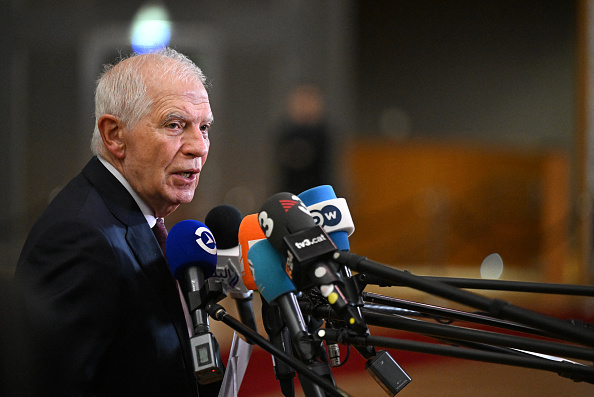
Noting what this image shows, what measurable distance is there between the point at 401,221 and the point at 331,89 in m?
1.63

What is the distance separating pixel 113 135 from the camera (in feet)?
5.04

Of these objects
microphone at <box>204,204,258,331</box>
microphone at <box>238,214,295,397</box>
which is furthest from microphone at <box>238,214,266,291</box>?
microphone at <box>204,204,258,331</box>

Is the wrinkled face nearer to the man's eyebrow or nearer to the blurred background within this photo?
the man's eyebrow

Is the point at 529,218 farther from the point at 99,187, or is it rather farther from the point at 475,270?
the point at 99,187

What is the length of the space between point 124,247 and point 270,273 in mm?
459

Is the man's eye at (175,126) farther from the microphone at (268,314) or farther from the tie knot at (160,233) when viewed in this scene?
the microphone at (268,314)

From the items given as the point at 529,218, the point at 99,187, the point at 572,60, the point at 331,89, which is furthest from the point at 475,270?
the point at 99,187

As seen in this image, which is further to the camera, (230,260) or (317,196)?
(230,260)

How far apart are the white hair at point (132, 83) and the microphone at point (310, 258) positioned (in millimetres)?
Result: 637

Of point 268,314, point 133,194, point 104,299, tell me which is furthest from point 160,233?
point 268,314

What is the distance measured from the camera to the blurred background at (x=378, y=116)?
19.7ft

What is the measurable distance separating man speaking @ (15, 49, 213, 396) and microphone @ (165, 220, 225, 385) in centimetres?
13

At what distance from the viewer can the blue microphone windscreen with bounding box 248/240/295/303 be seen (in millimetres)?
1031

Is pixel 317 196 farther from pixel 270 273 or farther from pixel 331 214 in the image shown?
pixel 270 273
